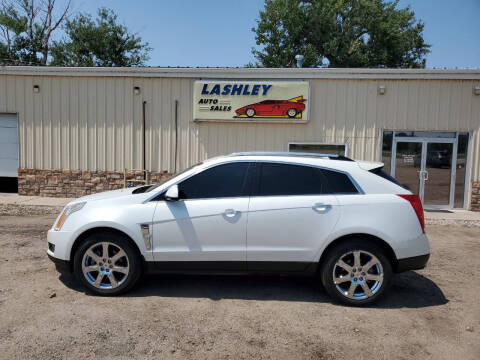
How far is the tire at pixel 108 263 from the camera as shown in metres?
4.23

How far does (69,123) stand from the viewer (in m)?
11.5

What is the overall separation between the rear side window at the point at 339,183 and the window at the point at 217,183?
958mm

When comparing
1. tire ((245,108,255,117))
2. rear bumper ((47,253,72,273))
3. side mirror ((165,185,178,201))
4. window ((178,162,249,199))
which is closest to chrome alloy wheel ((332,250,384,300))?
window ((178,162,249,199))

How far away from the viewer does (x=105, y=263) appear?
14.0 ft

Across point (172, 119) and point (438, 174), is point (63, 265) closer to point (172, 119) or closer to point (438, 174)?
point (172, 119)

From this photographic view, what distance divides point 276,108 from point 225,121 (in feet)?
5.02

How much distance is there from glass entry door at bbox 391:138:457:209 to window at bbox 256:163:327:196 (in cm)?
728

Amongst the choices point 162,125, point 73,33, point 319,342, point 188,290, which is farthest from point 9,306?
point 73,33

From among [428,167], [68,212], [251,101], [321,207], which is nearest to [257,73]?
[251,101]

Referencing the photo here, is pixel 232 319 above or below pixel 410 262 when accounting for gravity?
below

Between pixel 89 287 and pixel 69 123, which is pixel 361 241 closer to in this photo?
pixel 89 287

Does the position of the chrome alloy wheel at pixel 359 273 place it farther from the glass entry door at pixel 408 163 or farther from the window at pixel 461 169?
the window at pixel 461 169

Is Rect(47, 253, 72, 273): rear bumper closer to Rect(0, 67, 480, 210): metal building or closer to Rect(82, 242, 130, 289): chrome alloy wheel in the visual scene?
Rect(82, 242, 130, 289): chrome alloy wheel

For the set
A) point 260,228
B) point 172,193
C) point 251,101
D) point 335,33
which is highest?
point 335,33
